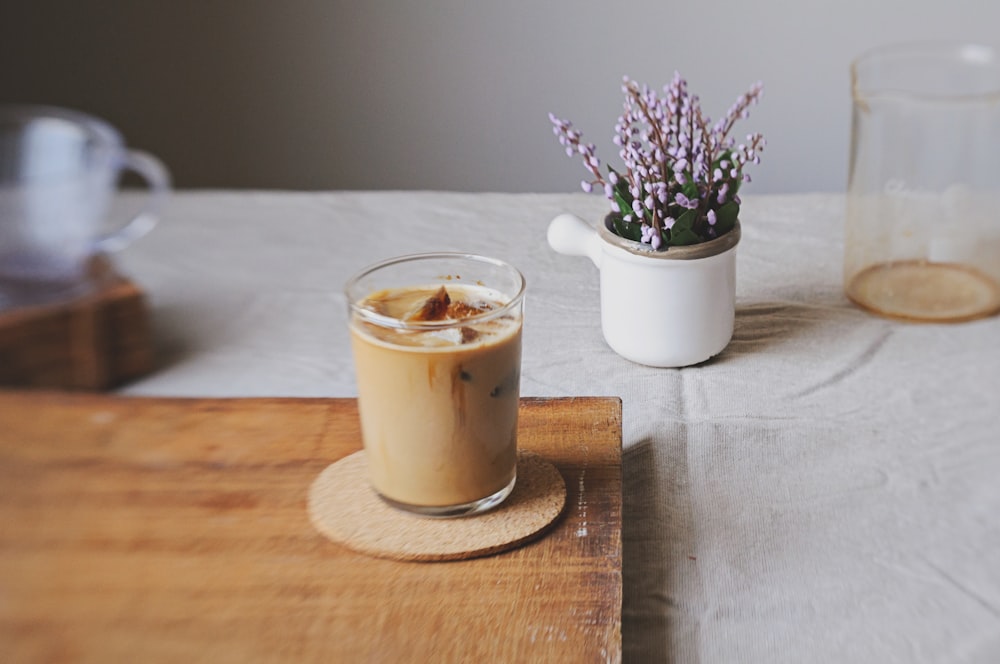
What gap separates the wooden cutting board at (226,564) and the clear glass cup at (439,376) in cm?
3

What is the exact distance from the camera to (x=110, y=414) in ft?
0.78

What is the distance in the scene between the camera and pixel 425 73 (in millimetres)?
387

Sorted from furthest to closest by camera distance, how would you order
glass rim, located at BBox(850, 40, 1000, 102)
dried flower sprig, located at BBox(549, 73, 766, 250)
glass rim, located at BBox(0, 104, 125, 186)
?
glass rim, located at BBox(850, 40, 1000, 102) < dried flower sprig, located at BBox(549, 73, 766, 250) < glass rim, located at BBox(0, 104, 125, 186)

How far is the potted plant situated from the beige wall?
3 centimetres

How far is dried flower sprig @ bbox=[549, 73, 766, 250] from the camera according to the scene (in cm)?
41

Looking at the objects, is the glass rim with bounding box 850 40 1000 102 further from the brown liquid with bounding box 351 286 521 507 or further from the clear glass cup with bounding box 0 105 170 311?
the clear glass cup with bounding box 0 105 170 311

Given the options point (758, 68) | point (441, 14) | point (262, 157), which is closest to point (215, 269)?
point (262, 157)

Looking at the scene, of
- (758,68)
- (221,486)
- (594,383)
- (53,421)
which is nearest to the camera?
(53,421)

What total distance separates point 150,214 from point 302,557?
0.37 ft

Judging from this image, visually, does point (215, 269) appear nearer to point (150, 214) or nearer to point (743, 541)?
point (150, 214)

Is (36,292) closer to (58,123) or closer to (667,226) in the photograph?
(58,123)

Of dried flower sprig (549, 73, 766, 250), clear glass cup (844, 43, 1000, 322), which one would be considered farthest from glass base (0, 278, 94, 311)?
clear glass cup (844, 43, 1000, 322)

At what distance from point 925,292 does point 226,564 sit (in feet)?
1.19

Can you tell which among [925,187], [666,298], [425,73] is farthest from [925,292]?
[425,73]
